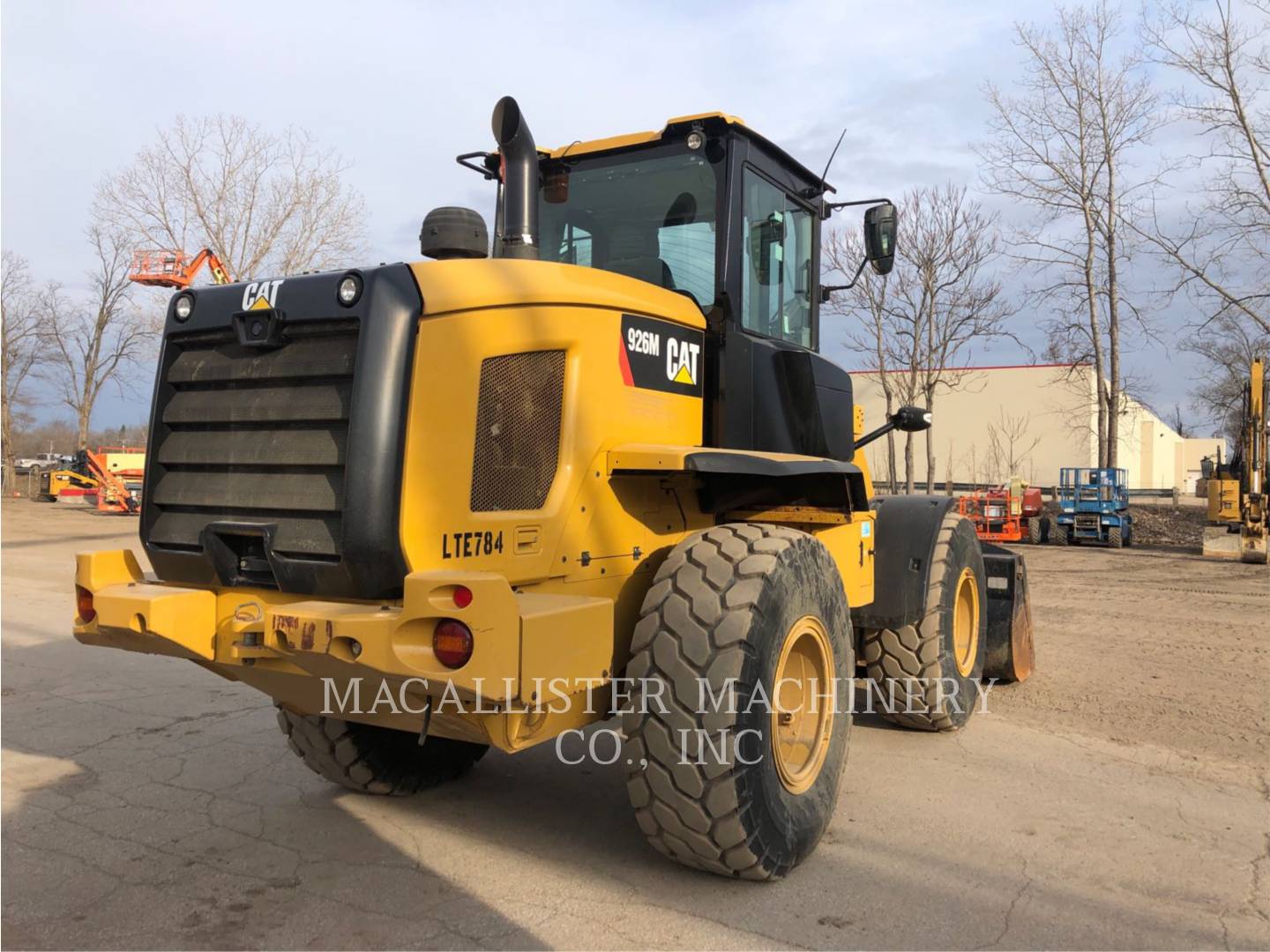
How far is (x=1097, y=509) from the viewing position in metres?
20.1

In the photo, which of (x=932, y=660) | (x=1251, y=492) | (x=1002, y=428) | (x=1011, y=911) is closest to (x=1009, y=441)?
(x=1002, y=428)

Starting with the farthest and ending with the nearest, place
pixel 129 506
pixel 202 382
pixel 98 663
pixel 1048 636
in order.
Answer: pixel 129 506, pixel 1048 636, pixel 98 663, pixel 202 382

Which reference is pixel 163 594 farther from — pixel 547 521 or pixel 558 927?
pixel 558 927

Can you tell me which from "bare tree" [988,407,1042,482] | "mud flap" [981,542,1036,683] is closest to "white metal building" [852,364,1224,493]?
"bare tree" [988,407,1042,482]

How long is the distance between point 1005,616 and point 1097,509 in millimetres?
14863

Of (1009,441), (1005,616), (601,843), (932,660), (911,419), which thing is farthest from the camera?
(1009,441)

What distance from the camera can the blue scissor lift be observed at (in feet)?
65.4

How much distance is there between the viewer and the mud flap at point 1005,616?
6.91m

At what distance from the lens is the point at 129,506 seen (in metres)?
26.5

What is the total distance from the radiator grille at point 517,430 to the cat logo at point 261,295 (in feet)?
2.76

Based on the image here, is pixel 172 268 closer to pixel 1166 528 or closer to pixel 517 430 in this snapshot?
pixel 517 430

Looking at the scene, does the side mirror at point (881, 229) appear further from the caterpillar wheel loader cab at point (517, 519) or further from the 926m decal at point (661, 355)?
the 926m decal at point (661, 355)

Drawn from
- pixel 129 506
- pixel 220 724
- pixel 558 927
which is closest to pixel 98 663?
pixel 220 724

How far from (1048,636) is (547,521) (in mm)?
7308
